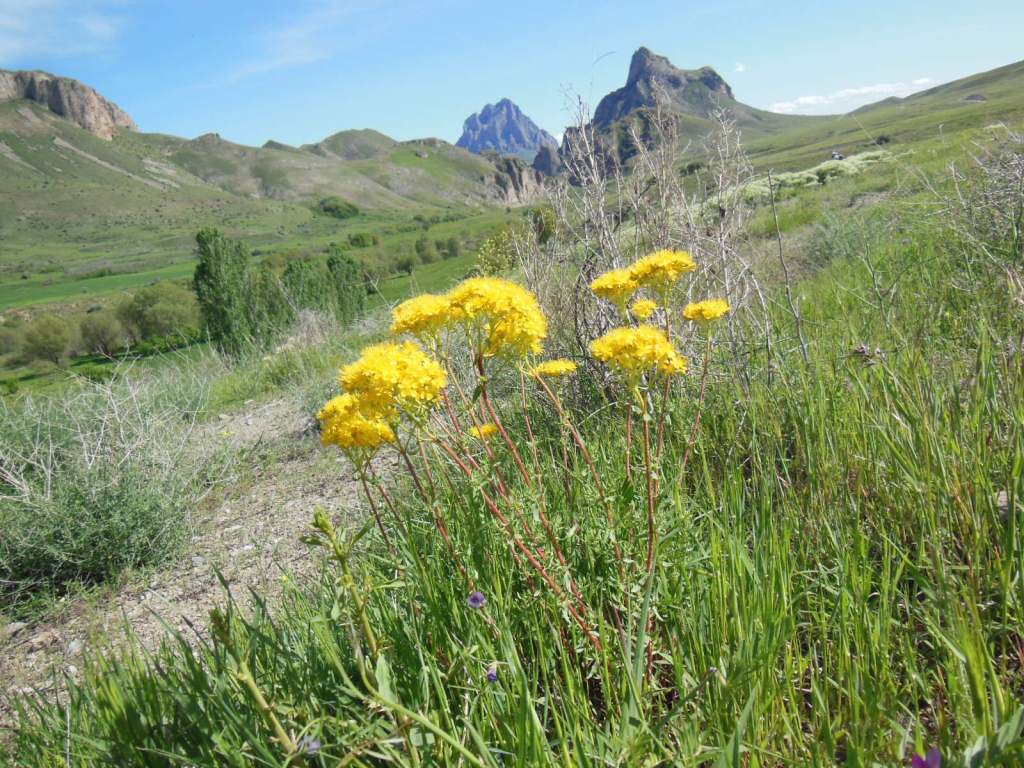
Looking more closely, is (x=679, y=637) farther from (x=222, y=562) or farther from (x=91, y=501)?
(x=91, y=501)

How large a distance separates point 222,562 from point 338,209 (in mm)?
175930

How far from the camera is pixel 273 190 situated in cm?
19475

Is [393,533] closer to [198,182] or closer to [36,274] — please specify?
[36,274]

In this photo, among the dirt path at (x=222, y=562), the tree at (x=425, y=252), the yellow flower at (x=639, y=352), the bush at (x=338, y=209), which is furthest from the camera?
the bush at (x=338, y=209)

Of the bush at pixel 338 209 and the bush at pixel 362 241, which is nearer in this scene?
the bush at pixel 362 241

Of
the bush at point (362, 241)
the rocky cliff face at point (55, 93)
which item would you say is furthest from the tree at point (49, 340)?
the rocky cliff face at point (55, 93)

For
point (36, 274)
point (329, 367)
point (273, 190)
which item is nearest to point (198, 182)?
point (273, 190)

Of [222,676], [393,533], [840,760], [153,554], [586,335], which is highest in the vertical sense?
[586,335]

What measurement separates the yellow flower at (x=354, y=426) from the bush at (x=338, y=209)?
17383 cm

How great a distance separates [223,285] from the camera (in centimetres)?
1814

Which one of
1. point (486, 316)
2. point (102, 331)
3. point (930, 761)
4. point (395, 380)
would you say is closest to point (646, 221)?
point (486, 316)

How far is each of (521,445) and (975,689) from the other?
79.6 inches

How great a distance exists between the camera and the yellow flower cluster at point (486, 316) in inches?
70.1

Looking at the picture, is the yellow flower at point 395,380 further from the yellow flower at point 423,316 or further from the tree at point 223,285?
the tree at point 223,285
